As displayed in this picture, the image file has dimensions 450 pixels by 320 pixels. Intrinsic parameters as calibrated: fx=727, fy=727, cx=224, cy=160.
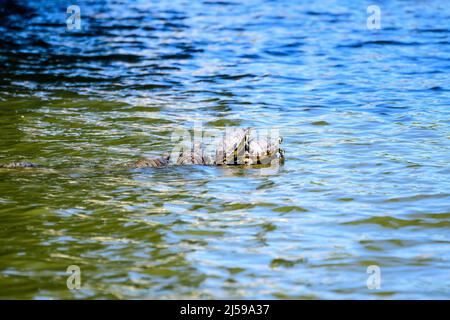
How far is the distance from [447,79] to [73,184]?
283 inches

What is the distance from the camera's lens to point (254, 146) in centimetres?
748

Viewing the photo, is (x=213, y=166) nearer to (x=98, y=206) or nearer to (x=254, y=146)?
(x=254, y=146)

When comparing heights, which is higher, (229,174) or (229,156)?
(229,156)

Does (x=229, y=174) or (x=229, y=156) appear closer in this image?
(x=229, y=174)

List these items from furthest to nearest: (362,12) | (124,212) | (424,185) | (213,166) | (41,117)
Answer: (362,12), (41,117), (213,166), (424,185), (124,212)

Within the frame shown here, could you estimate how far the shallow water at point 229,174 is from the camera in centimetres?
497

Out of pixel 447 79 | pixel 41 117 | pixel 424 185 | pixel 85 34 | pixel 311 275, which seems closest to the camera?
pixel 311 275

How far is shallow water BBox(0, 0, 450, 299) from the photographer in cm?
497

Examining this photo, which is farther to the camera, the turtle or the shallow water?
the turtle

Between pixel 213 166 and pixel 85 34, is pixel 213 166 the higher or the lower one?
the lower one

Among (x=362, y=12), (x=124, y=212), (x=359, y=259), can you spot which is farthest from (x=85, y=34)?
(x=359, y=259)

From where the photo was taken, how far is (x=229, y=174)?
7.06m

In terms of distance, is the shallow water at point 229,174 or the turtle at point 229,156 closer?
the shallow water at point 229,174

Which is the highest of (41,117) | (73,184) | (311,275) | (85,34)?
(85,34)
